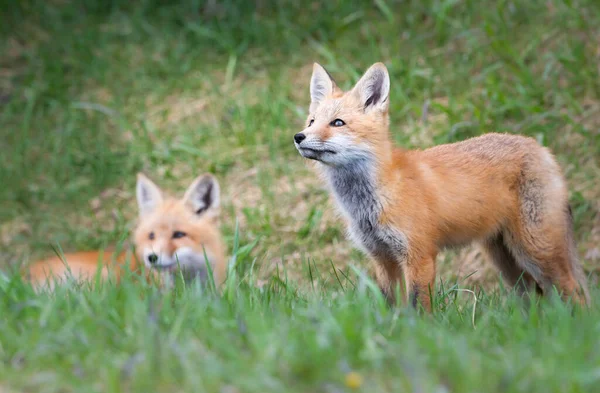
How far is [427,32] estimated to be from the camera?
8508mm

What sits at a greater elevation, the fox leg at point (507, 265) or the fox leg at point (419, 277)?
the fox leg at point (419, 277)

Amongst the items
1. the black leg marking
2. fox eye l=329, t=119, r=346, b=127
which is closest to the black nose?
fox eye l=329, t=119, r=346, b=127

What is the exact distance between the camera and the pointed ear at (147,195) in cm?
698

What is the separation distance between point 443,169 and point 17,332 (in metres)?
2.85

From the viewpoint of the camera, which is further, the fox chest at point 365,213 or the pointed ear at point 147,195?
the pointed ear at point 147,195

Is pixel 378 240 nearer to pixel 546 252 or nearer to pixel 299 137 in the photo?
pixel 299 137

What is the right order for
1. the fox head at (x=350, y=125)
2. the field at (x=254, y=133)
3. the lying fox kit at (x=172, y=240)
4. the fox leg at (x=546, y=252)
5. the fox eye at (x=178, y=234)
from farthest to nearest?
the fox eye at (x=178, y=234) < the lying fox kit at (x=172, y=240) < the fox leg at (x=546, y=252) < the fox head at (x=350, y=125) < the field at (x=254, y=133)

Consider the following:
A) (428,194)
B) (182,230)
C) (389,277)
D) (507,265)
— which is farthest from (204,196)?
(507,265)

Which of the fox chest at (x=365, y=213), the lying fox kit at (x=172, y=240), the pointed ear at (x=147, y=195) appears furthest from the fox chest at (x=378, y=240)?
the pointed ear at (x=147, y=195)

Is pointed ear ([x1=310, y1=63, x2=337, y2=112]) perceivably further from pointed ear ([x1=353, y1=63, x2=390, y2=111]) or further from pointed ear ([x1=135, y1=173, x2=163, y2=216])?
pointed ear ([x1=135, y1=173, x2=163, y2=216])

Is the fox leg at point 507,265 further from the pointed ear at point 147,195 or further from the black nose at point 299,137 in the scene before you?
the pointed ear at point 147,195

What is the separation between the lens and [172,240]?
6.48 meters

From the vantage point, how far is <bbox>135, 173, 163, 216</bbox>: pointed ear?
22.9ft

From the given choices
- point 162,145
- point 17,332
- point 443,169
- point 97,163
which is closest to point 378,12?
point 162,145
